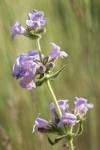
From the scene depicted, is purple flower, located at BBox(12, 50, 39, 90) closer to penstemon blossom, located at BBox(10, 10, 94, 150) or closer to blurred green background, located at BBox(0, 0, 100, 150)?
penstemon blossom, located at BBox(10, 10, 94, 150)

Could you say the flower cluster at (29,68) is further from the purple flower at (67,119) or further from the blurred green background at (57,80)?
the blurred green background at (57,80)

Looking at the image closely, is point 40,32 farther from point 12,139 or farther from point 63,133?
point 12,139

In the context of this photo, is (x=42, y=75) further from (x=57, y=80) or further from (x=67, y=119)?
(x=57, y=80)

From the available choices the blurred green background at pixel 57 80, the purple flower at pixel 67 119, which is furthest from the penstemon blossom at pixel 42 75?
the blurred green background at pixel 57 80

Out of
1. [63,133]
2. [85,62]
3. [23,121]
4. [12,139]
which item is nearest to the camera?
[63,133]

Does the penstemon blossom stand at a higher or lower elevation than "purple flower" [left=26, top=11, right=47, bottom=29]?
lower

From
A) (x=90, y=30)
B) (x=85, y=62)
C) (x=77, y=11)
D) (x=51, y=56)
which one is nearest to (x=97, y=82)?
(x=85, y=62)

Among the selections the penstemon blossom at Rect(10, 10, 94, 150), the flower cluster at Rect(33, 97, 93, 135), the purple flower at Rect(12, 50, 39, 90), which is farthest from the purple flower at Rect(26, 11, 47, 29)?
the flower cluster at Rect(33, 97, 93, 135)
